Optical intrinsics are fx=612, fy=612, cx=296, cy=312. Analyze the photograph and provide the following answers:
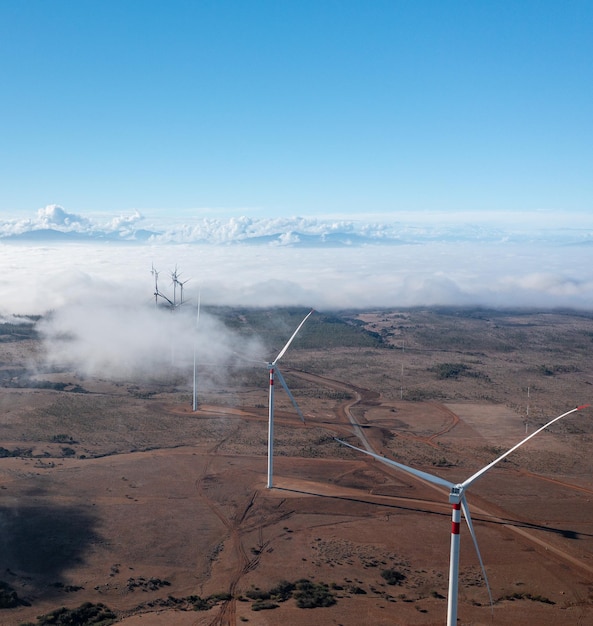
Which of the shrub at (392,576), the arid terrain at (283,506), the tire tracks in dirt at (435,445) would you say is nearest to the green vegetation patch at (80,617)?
the arid terrain at (283,506)

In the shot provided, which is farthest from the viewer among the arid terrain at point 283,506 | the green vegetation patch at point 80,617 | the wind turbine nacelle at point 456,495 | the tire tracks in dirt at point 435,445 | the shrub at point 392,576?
the tire tracks in dirt at point 435,445

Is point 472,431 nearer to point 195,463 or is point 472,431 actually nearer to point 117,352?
point 195,463

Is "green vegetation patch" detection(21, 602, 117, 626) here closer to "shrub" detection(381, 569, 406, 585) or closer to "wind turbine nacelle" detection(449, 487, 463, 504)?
"shrub" detection(381, 569, 406, 585)

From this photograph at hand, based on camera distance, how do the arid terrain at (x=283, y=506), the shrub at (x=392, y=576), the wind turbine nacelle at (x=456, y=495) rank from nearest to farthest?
the wind turbine nacelle at (x=456, y=495), the arid terrain at (x=283, y=506), the shrub at (x=392, y=576)

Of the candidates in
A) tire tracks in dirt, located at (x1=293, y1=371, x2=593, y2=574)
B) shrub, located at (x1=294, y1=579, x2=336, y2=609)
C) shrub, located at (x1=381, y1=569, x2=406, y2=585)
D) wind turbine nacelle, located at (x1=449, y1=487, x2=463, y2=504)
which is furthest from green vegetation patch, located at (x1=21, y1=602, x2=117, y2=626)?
tire tracks in dirt, located at (x1=293, y1=371, x2=593, y2=574)

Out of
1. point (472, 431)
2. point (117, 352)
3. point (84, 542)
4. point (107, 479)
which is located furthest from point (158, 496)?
point (117, 352)

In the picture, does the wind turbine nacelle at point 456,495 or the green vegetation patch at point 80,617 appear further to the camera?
the green vegetation patch at point 80,617

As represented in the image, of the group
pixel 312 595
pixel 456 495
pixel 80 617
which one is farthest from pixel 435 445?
pixel 80 617

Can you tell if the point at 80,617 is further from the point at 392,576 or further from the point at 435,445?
the point at 435,445

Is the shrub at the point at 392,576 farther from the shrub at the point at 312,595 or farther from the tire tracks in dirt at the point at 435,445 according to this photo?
the tire tracks in dirt at the point at 435,445
